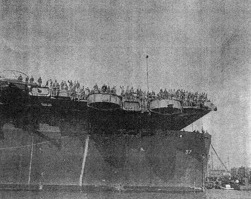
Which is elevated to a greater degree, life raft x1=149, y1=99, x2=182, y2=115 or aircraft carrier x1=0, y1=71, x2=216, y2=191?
life raft x1=149, y1=99, x2=182, y2=115

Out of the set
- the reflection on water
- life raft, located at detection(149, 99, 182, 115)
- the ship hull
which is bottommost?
the reflection on water

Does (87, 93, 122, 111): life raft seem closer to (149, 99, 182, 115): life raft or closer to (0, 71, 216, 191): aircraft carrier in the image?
(0, 71, 216, 191): aircraft carrier

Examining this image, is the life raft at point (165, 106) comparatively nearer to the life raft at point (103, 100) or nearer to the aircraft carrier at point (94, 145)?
the aircraft carrier at point (94, 145)

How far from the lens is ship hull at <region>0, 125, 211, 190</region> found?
16.4 metres

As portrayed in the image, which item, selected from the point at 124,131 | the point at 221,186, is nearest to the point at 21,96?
the point at 124,131

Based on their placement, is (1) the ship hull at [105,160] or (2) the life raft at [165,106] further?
(1) the ship hull at [105,160]

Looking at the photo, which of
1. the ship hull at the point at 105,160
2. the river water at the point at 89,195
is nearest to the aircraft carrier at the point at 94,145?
the ship hull at the point at 105,160

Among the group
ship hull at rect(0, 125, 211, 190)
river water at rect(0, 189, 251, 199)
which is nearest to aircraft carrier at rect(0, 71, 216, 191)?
ship hull at rect(0, 125, 211, 190)

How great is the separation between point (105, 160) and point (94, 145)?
3.70 feet

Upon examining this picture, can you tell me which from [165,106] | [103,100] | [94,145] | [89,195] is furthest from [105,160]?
[165,106]

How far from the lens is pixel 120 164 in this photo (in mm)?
17375

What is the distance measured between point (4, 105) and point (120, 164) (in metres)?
7.60

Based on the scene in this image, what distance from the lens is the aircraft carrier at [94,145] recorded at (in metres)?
16.2

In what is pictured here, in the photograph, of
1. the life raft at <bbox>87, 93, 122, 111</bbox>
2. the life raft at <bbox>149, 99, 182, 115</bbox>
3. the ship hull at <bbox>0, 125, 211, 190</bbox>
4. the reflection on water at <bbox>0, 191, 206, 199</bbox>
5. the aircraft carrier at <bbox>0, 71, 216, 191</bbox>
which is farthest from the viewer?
the ship hull at <bbox>0, 125, 211, 190</bbox>
